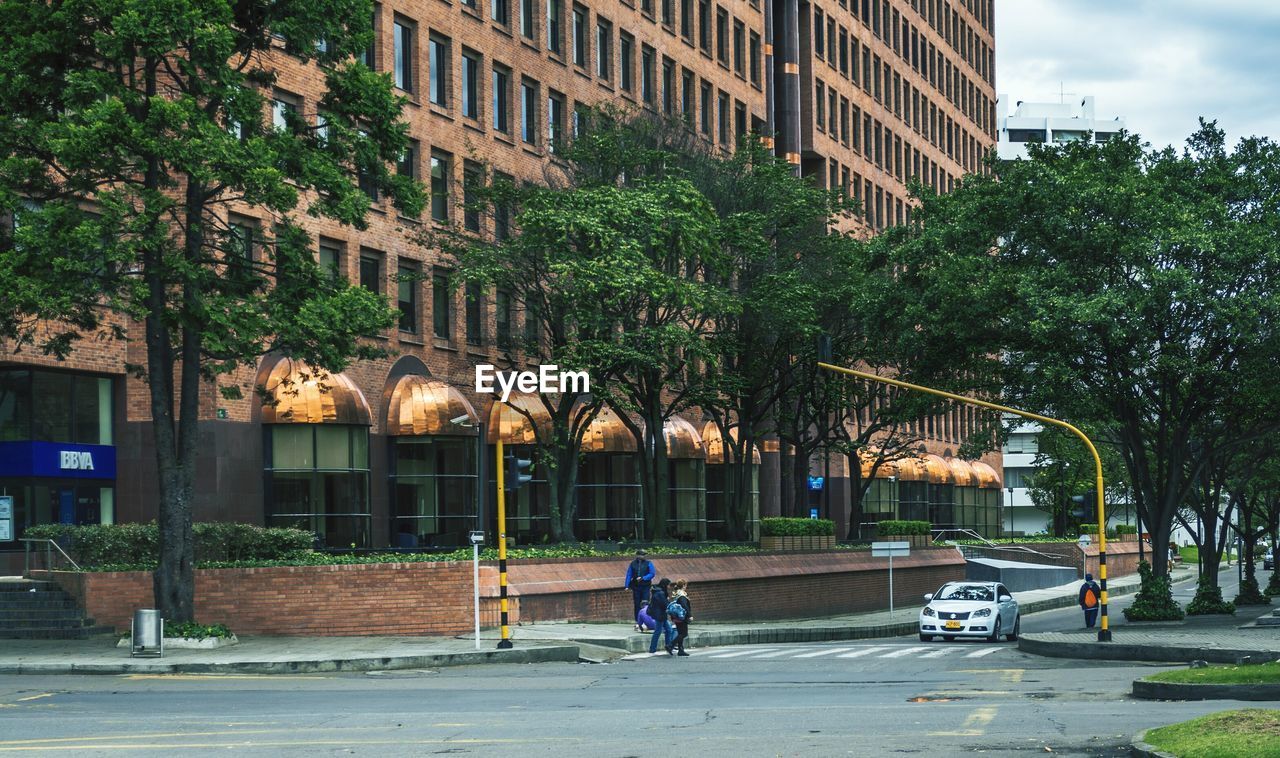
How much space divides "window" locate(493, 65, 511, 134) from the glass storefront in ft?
40.2

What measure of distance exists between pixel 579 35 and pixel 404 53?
10.6m

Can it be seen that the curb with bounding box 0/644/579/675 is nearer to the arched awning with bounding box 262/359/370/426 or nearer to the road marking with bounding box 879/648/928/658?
the road marking with bounding box 879/648/928/658

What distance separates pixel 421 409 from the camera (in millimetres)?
48969

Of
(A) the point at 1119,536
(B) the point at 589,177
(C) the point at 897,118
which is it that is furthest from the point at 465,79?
(A) the point at 1119,536

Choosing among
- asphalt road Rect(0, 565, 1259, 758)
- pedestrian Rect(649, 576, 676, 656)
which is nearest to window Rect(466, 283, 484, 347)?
pedestrian Rect(649, 576, 676, 656)

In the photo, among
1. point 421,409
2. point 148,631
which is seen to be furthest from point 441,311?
point 148,631

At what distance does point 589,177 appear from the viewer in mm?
44312

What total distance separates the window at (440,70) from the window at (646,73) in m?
A: 12.1

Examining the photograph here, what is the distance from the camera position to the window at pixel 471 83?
174 feet

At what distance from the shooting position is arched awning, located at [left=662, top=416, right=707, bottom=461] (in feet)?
200

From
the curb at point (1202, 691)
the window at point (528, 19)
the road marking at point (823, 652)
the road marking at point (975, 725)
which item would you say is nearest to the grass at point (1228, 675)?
the curb at point (1202, 691)

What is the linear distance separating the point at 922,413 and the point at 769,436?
1115 inches

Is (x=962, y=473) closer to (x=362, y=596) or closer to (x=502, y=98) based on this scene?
(x=502, y=98)

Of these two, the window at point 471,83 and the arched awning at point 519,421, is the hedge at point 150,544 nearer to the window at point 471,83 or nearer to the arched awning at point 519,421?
the arched awning at point 519,421
